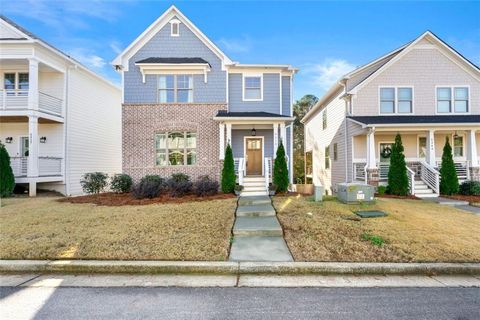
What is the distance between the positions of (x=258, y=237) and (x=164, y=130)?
985 cm

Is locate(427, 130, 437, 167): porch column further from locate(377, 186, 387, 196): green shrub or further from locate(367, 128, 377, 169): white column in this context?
locate(377, 186, 387, 196): green shrub

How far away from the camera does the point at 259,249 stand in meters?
5.54

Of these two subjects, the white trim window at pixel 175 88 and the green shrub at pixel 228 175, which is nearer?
the green shrub at pixel 228 175

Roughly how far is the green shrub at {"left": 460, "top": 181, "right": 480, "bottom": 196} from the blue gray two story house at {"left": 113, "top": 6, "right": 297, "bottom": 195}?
853 centimetres

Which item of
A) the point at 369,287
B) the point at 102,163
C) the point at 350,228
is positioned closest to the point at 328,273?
the point at 369,287

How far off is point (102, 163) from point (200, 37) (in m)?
10.8

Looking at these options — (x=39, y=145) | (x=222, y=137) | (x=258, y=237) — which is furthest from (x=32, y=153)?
(x=258, y=237)

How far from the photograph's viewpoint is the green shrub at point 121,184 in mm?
13031

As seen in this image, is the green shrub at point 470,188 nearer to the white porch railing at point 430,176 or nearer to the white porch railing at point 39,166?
the white porch railing at point 430,176

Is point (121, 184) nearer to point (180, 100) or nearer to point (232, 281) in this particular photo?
point (180, 100)

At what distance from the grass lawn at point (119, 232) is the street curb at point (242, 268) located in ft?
0.94

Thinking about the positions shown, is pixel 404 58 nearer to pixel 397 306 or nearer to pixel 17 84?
pixel 397 306

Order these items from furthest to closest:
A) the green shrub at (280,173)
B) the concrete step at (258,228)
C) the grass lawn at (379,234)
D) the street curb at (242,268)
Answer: the green shrub at (280,173)
the concrete step at (258,228)
the grass lawn at (379,234)
the street curb at (242,268)

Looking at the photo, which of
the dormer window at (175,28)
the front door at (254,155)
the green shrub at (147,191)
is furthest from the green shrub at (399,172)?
the dormer window at (175,28)
